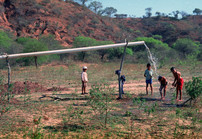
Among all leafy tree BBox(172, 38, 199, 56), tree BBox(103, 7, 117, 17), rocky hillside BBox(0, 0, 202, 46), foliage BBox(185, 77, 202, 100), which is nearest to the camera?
foliage BBox(185, 77, 202, 100)

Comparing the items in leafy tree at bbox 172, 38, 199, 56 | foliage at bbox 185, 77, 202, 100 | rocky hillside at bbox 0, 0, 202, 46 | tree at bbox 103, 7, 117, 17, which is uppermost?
tree at bbox 103, 7, 117, 17

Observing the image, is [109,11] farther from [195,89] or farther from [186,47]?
[195,89]

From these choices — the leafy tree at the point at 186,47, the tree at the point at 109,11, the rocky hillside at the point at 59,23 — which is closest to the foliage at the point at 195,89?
the rocky hillside at the point at 59,23

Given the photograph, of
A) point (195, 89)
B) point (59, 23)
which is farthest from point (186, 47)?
point (195, 89)

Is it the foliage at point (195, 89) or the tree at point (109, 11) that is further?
the tree at point (109, 11)

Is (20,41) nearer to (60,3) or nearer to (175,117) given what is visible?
(60,3)

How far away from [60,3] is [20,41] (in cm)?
2337

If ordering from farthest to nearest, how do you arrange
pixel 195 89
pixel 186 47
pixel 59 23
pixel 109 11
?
pixel 109 11 < pixel 59 23 < pixel 186 47 < pixel 195 89

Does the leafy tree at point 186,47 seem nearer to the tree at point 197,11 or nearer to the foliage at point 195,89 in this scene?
the foliage at point 195,89

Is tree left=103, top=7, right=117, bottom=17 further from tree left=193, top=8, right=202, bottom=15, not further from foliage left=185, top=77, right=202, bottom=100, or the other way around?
foliage left=185, top=77, right=202, bottom=100

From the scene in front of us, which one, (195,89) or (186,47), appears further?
(186,47)

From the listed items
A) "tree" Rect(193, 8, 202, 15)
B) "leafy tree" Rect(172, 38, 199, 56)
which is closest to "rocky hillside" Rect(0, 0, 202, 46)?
"leafy tree" Rect(172, 38, 199, 56)

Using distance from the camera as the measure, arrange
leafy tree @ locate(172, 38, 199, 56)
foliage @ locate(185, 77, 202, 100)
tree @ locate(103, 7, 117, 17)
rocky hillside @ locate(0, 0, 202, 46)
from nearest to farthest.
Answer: foliage @ locate(185, 77, 202, 100)
leafy tree @ locate(172, 38, 199, 56)
rocky hillside @ locate(0, 0, 202, 46)
tree @ locate(103, 7, 117, 17)

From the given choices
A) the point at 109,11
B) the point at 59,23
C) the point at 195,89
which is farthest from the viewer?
the point at 109,11
